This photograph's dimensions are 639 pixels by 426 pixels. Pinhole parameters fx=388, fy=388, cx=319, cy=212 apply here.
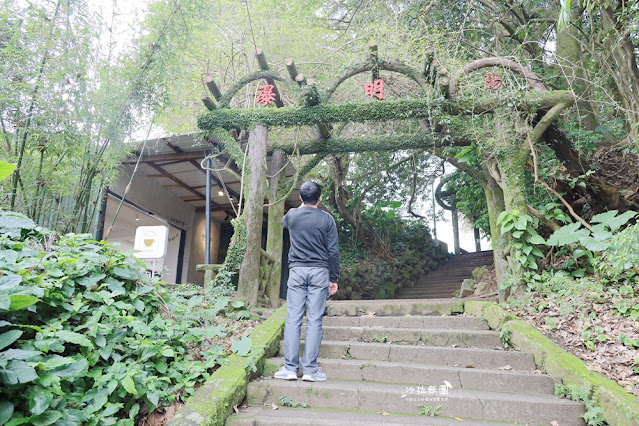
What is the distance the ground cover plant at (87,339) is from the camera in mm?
2021

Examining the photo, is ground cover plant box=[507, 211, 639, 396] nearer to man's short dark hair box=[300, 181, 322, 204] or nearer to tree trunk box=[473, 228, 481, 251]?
man's short dark hair box=[300, 181, 322, 204]

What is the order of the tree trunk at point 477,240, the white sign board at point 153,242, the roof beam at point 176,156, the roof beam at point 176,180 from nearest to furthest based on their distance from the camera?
the white sign board at point 153,242
the roof beam at point 176,156
the roof beam at point 176,180
the tree trunk at point 477,240

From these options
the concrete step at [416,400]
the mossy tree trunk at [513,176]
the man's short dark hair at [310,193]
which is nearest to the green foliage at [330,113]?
the mossy tree trunk at [513,176]

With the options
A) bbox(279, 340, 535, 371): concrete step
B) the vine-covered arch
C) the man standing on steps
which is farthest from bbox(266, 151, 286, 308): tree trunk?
the man standing on steps

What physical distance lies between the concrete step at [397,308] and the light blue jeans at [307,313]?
6.81 feet

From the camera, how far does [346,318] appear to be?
4953mm

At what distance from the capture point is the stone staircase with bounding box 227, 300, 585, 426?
2.88 metres

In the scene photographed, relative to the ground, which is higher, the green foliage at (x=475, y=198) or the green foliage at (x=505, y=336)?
the green foliage at (x=475, y=198)

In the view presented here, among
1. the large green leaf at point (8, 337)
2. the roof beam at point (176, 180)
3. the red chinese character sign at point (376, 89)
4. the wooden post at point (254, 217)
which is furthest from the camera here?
the roof beam at point (176, 180)

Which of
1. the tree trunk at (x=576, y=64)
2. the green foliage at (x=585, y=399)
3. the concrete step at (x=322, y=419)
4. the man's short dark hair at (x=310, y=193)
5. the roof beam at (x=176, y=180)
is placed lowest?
the concrete step at (x=322, y=419)

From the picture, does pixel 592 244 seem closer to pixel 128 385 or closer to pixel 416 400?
pixel 416 400

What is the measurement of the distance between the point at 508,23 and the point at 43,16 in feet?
26.4

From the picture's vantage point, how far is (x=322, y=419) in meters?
2.78

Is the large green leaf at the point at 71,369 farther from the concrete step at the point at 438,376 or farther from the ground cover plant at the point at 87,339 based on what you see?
the concrete step at the point at 438,376
